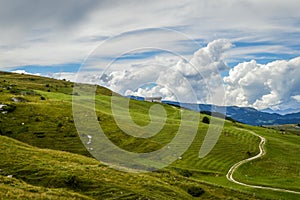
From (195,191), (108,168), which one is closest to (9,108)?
(108,168)

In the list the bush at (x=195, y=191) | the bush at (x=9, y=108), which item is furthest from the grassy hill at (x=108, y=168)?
the bush at (x=195, y=191)

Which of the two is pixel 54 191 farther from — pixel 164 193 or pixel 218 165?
pixel 218 165

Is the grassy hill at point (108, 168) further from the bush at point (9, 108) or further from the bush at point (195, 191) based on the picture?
the bush at point (195, 191)

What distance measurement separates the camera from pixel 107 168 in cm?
4328

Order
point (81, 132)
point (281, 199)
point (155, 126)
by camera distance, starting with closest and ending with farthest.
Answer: point (281, 199) → point (81, 132) → point (155, 126)

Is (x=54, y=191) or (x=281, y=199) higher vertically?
(x=54, y=191)

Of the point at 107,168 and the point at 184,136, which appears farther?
the point at 184,136

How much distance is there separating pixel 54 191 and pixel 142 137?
162 ft

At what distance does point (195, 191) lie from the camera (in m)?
42.1

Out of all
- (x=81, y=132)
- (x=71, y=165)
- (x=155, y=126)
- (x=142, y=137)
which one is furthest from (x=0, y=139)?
(x=155, y=126)

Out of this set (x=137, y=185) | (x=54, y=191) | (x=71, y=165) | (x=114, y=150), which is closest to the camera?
(x=54, y=191)

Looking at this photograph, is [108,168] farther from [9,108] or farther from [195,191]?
[9,108]

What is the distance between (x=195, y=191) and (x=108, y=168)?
36.1 feet

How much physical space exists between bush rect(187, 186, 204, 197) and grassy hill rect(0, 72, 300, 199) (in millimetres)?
121
